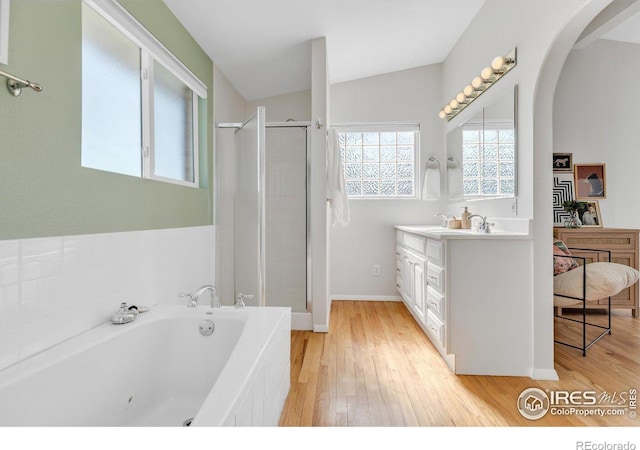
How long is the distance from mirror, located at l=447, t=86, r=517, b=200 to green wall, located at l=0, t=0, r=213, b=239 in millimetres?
2404

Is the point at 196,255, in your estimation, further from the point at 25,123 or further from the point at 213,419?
the point at 213,419

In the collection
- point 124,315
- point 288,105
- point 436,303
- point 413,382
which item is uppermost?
point 288,105

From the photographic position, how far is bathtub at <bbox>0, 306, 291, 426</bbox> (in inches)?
38.7

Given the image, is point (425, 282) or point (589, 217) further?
point (589, 217)

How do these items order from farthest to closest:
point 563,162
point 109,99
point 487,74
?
1. point 563,162
2. point 487,74
3. point 109,99

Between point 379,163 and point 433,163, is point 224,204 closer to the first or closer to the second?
point 379,163

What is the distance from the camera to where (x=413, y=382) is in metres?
2.00

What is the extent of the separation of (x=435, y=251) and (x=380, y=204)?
1.65 m

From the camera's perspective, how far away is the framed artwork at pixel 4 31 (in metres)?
1.04

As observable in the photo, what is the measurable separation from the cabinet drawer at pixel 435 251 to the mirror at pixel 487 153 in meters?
0.62

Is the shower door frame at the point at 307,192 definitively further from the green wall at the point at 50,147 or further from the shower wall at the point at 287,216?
the green wall at the point at 50,147

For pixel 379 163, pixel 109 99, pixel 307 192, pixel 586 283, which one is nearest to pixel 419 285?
pixel 586 283

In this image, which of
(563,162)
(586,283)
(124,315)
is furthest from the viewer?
(563,162)

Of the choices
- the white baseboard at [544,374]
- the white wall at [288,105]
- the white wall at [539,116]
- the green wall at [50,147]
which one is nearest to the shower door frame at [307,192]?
the white wall at [288,105]
